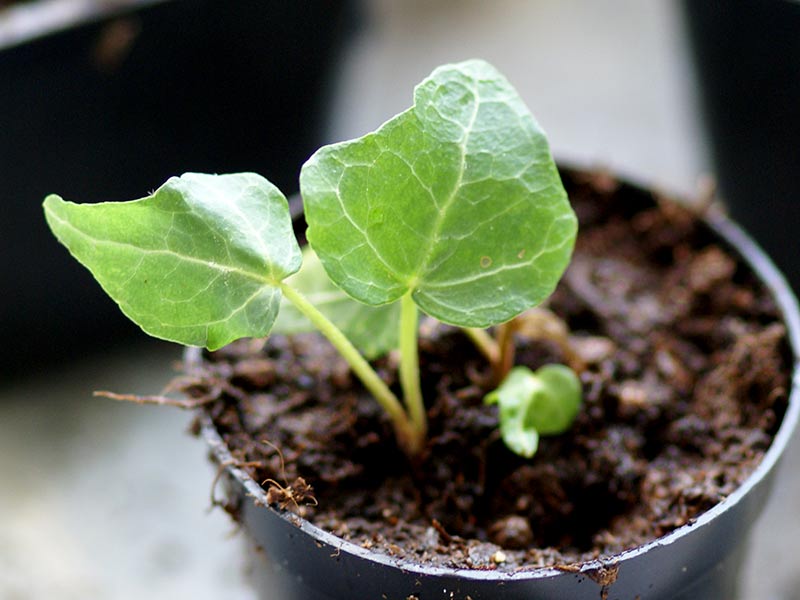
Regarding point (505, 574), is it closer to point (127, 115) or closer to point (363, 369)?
point (363, 369)

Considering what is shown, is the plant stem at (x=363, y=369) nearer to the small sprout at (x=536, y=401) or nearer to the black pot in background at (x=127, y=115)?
the small sprout at (x=536, y=401)

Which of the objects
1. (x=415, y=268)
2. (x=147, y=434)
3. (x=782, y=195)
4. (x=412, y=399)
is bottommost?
(x=147, y=434)

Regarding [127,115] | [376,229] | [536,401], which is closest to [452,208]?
[376,229]

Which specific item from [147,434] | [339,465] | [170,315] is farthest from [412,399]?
[147,434]

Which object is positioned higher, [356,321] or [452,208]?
[452,208]

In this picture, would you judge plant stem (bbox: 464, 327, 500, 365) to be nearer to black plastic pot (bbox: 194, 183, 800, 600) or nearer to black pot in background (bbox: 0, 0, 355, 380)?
black plastic pot (bbox: 194, 183, 800, 600)

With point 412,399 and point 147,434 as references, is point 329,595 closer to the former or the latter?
point 412,399
